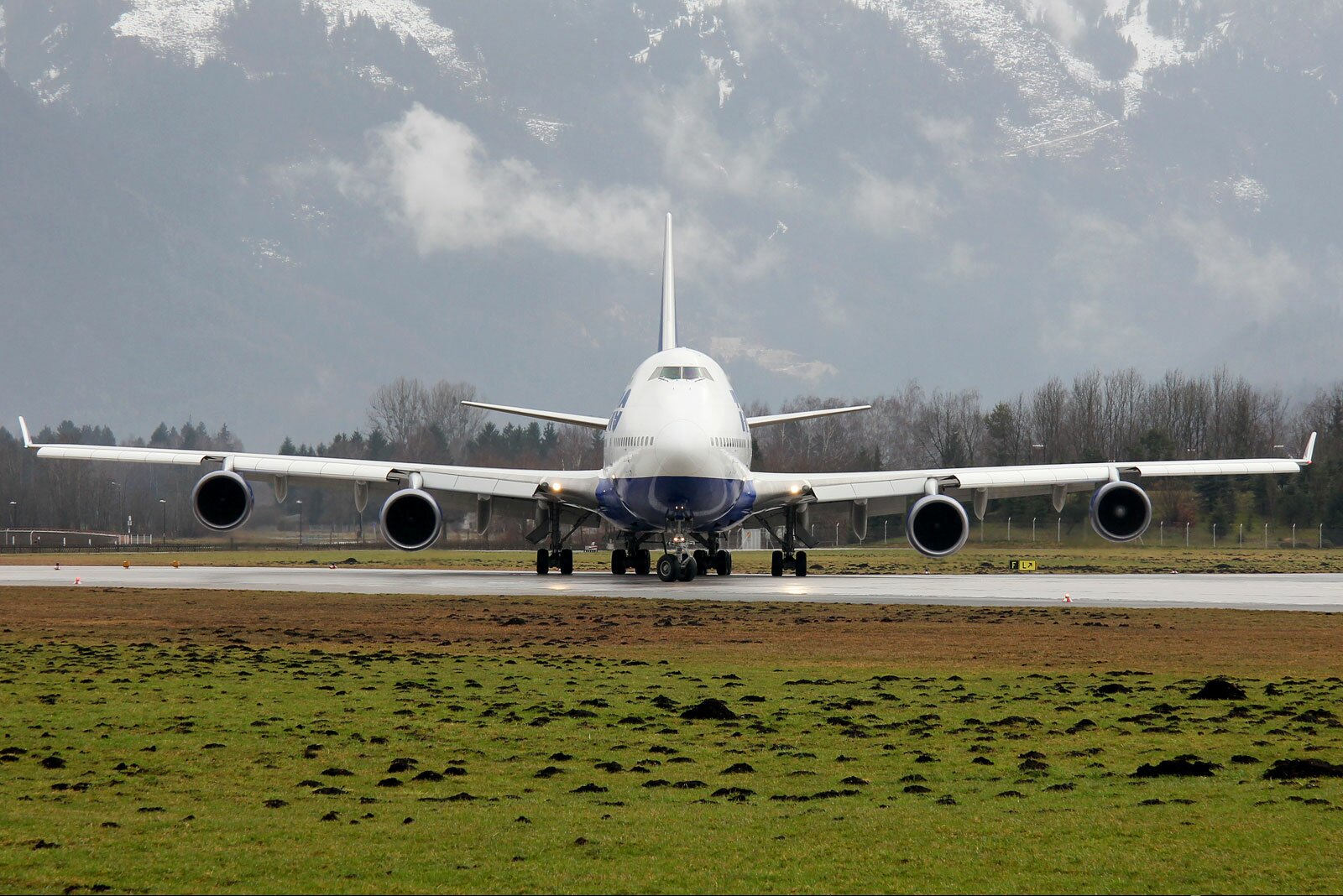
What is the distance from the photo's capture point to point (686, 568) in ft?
111

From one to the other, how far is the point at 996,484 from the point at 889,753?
2654cm

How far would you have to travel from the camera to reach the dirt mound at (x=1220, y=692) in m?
12.9

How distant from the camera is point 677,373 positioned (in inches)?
1368

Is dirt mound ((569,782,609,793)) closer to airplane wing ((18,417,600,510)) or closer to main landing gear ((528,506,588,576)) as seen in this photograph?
airplane wing ((18,417,600,510))

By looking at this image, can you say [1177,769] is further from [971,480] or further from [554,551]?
[554,551]

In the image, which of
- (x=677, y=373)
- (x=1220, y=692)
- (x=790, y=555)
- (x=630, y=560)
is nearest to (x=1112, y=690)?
(x=1220, y=692)

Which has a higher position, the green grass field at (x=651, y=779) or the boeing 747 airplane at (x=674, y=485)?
the boeing 747 airplane at (x=674, y=485)

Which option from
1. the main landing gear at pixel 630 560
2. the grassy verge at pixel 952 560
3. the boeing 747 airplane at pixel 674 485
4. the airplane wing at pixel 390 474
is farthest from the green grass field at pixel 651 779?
the grassy verge at pixel 952 560

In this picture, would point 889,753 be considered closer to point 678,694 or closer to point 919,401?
point 678,694

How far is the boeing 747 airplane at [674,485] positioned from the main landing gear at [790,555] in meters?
0.05

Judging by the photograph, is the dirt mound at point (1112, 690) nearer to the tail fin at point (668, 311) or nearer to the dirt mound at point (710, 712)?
the dirt mound at point (710, 712)

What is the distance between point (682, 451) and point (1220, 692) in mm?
19502

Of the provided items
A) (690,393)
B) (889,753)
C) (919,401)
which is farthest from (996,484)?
(919,401)

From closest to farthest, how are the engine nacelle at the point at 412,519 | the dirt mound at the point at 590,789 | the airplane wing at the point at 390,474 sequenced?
the dirt mound at the point at 590,789 < the engine nacelle at the point at 412,519 < the airplane wing at the point at 390,474
